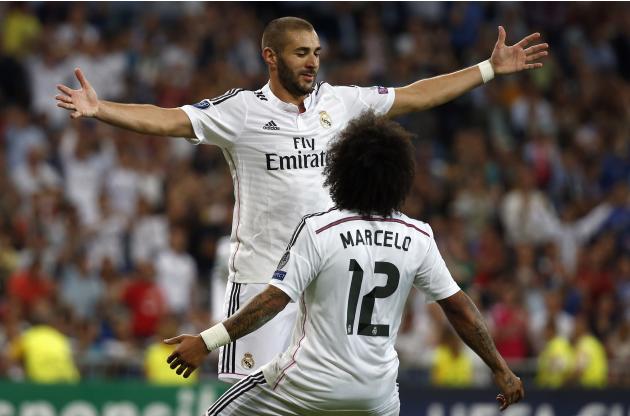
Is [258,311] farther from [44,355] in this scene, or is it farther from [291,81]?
[44,355]

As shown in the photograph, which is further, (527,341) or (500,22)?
(500,22)

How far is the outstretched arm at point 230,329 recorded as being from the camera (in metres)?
6.60

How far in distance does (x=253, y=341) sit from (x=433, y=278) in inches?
55.7

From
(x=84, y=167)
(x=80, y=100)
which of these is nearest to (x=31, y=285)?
(x=84, y=167)

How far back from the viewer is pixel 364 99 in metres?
7.99

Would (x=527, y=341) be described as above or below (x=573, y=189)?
below

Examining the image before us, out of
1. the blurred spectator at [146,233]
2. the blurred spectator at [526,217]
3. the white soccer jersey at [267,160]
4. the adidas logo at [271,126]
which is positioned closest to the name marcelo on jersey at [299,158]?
the white soccer jersey at [267,160]

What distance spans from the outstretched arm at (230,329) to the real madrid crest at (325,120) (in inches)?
58.7

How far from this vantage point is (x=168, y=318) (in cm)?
1422

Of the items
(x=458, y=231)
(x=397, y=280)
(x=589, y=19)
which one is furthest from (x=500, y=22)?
(x=397, y=280)

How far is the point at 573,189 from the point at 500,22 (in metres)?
3.55

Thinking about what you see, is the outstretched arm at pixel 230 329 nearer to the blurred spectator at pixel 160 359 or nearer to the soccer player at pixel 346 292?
the soccer player at pixel 346 292

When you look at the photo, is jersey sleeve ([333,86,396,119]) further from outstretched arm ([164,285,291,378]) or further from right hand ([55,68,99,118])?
outstretched arm ([164,285,291,378])

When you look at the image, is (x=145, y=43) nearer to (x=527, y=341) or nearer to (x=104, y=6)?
(x=104, y=6)
